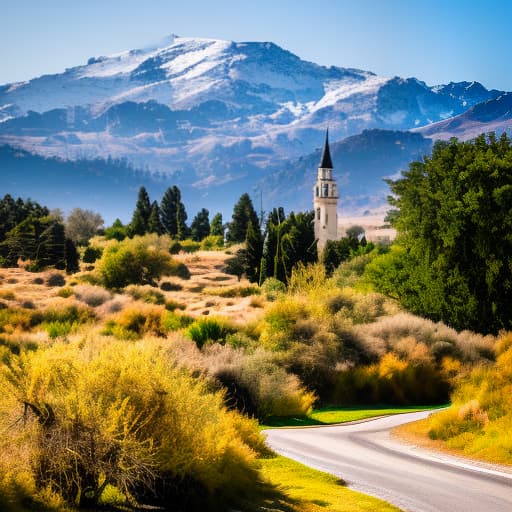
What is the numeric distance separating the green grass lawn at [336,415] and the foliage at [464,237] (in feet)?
37.6

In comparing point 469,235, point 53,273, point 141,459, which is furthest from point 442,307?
point 53,273

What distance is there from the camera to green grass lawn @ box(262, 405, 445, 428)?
3272cm

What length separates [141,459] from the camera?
14391mm

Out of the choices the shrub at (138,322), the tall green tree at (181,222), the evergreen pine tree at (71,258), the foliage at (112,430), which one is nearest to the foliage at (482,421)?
the foliage at (112,430)

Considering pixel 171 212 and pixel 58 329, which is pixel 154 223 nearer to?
pixel 171 212

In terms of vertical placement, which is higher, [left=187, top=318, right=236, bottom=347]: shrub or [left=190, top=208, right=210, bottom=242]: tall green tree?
[left=190, top=208, right=210, bottom=242]: tall green tree

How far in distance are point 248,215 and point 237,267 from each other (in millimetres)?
21836

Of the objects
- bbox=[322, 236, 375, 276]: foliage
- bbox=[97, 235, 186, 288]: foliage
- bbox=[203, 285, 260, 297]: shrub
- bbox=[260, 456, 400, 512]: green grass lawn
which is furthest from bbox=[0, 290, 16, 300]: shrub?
bbox=[322, 236, 375, 276]: foliage

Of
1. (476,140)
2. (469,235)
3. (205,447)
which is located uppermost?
(476,140)

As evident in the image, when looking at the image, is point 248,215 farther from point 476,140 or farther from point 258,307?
point 476,140

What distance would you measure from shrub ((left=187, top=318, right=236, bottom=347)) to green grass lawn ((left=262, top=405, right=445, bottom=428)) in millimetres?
6887

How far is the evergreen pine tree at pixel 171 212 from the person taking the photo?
448 feet

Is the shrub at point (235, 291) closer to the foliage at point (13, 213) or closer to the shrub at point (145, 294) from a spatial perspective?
the shrub at point (145, 294)

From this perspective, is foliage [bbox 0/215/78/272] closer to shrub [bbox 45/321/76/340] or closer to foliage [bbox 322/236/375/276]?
foliage [bbox 322/236/375/276]
